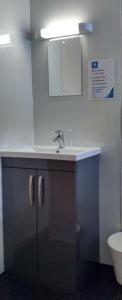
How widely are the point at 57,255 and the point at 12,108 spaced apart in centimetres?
123

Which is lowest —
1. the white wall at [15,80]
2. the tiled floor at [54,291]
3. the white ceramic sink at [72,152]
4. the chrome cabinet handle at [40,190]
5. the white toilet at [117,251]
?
the tiled floor at [54,291]

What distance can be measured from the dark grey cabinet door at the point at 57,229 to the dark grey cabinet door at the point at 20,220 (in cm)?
8

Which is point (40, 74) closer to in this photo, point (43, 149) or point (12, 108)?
point (12, 108)

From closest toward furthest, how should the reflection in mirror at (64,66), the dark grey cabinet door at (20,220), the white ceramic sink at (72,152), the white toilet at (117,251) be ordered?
the white ceramic sink at (72,152)
the white toilet at (117,251)
the dark grey cabinet door at (20,220)
the reflection in mirror at (64,66)

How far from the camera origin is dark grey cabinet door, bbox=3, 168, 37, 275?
2.58m

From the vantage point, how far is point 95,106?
278 cm

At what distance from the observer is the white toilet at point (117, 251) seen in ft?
8.00

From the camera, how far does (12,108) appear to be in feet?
9.15

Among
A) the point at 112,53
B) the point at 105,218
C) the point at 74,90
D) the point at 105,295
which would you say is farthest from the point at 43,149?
the point at 105,295

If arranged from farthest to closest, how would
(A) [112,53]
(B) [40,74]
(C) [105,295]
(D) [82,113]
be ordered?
(B) [40,74] < (D) [82,113] < (A) [112,53] < (C) [105,295]

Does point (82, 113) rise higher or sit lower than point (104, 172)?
higher

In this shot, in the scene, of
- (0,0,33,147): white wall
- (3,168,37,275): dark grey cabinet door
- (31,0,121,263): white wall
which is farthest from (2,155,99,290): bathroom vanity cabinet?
(0,0,33,147): white wall

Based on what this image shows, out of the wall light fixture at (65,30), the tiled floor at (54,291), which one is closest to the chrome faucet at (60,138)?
the wall light fixture at (65,30)

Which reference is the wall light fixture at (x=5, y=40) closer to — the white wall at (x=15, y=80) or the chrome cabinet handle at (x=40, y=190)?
the white wall at (x=15, y=80)
